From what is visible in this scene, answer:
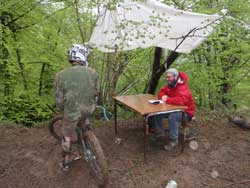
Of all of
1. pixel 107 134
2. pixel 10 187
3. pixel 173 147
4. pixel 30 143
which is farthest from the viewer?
pixel 107 134

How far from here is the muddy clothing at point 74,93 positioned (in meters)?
2.87

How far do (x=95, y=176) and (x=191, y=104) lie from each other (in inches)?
70.5

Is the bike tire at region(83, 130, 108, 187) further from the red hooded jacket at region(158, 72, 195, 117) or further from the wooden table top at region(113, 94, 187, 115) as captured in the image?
the red hooded jacket at region(158, 72, 195, 117)

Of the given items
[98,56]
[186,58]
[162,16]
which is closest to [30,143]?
[98,56]

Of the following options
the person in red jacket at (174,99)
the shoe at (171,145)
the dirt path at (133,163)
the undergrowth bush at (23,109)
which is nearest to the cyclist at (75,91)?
the dirt path at (133,163)

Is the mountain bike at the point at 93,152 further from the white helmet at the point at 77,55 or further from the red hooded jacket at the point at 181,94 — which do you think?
the red hooded jacket at the point at 181,94

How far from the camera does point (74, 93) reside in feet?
9.44

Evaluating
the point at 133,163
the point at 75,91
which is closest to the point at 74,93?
the point at 75,91

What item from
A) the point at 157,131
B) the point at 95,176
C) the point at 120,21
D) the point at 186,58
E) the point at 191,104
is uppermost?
the point at 120,21

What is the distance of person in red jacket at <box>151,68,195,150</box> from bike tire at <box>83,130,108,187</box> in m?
1.24

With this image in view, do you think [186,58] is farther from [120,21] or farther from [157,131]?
[157,131]

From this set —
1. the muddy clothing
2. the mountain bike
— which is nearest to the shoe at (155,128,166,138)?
the mountain bike

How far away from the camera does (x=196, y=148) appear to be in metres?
3.91

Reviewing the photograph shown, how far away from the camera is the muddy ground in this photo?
317cm
